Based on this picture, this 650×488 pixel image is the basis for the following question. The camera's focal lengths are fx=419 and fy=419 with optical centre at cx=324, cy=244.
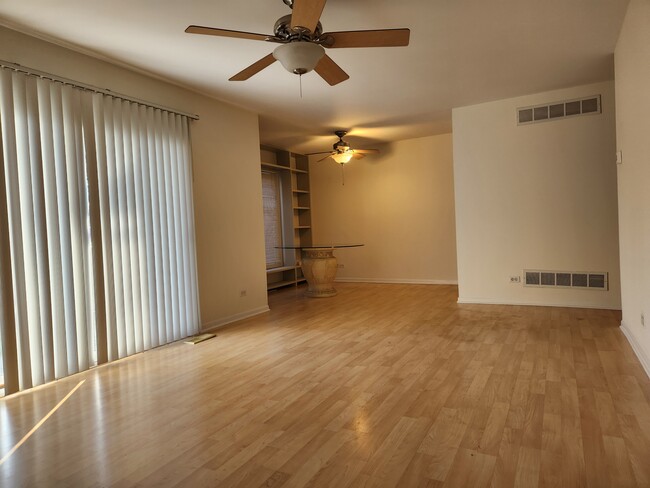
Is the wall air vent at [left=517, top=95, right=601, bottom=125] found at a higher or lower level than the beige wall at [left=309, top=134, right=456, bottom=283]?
higher

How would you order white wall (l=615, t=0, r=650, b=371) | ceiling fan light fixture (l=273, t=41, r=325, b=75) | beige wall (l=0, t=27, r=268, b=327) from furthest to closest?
beige wall (l=0, t=27, r=268, b=327)
white wall (l=615, t=0, r=650, b=371)
ceiling fan light fixture (l=273, t=41, r=325, b=75)

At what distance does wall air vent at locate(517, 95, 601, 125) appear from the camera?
191 inches

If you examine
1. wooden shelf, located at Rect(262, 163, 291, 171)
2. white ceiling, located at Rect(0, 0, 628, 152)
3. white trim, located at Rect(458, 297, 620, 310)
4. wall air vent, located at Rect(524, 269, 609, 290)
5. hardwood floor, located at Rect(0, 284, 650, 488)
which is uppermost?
white ceiling, located at Rect(0, 0, 628, 152)

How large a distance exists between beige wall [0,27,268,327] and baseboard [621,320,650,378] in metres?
3.98

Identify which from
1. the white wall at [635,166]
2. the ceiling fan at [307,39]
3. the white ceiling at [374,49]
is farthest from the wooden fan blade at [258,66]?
the white wall at [635,166]

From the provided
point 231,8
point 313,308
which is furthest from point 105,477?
point 313,308

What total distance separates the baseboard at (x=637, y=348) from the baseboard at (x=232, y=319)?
395cm

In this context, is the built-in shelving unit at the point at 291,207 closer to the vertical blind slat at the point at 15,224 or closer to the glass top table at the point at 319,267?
the glass top table at the point at 319,267

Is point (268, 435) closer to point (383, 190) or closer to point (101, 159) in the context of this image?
point (101, 159)

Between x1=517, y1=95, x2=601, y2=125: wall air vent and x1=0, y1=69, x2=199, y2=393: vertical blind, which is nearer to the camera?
x1=0, y1=69, x2=199, y2=393: vertical blind

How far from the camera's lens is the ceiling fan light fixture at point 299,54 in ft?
8.63

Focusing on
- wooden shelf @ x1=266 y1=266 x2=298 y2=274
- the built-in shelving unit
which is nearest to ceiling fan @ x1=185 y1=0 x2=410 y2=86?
the built-in shelving unit

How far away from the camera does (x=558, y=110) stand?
16.5 ft

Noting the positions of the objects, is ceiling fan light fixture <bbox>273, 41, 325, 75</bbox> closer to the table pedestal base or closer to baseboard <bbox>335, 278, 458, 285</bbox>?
the table pedestal base
